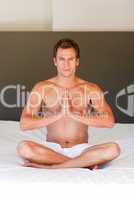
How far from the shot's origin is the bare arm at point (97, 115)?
6.82 feet

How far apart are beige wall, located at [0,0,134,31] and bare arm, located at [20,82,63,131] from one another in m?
1.19

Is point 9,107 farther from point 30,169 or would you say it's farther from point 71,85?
point 30,169

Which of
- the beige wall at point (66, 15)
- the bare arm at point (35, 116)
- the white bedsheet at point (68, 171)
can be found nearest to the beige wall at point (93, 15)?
the beige wall at point (66, 15)

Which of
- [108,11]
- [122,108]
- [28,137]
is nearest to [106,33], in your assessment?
[108,11]

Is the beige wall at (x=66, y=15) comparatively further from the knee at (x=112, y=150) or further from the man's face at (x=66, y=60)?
the knee at (x=112, y=150)

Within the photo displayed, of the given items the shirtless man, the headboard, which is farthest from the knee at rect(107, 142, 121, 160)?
the headboard

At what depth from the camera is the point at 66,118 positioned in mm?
2229

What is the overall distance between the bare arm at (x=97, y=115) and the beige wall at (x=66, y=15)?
1169 millimetres

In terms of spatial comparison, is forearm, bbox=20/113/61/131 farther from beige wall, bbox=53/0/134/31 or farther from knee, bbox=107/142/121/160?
beige wall, bbox=53/0/134/31

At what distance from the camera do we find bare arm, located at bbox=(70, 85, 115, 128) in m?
2.08

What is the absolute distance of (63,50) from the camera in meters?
2.09

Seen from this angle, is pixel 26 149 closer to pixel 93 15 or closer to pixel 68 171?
pixel 68 171

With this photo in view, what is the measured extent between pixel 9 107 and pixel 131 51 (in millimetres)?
1112

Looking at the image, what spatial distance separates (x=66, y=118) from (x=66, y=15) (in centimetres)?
126
